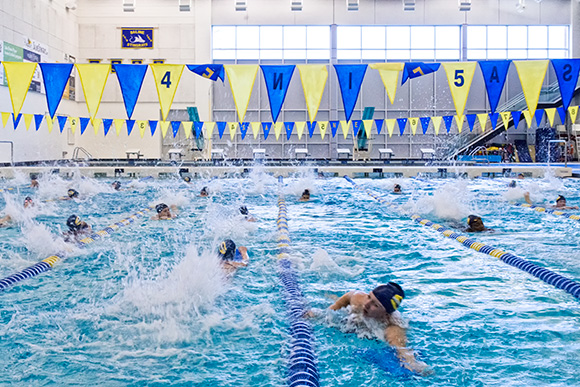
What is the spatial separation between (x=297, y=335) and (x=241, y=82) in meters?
5.25

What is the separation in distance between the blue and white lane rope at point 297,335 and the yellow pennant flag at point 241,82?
3.07 m

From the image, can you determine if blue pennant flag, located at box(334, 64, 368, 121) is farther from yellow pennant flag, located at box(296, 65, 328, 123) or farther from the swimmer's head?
the swimmer's head

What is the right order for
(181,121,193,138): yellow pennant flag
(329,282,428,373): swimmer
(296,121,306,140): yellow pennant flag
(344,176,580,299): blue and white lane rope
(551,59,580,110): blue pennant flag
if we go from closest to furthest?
(329,282,428,373): swimmer, (344,176,580,299): blue and white lane rope, (551,59,580,110): blue pennant flag, (181,121,193,138): yellow pennant flag, (296,121,306,140): yellow pennant flag

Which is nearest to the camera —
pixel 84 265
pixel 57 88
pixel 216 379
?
pixel 216 379

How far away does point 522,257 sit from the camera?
18.3ft

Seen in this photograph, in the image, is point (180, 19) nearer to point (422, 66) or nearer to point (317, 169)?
point (317, 169)

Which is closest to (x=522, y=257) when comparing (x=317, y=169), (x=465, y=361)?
(x=465, y=361)

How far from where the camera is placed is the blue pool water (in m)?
2.97

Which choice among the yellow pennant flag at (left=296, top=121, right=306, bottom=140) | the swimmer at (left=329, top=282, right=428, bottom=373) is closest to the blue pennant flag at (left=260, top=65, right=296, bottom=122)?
the swimmer at (left=329, top=282, right=428, bottom=373)

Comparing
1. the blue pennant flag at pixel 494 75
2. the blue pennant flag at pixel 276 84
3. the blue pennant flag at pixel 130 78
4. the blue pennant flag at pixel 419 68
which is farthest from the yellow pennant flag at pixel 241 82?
the blue pennant flag at pixel 494 75

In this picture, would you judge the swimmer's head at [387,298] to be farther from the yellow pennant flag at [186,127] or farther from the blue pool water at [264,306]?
the yellow pennant flag at [186,127]

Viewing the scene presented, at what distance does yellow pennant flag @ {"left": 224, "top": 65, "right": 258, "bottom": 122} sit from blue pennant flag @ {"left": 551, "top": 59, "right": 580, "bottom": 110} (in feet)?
13.2

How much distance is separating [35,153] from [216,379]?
18586 millimetres

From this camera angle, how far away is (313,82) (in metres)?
8.13
